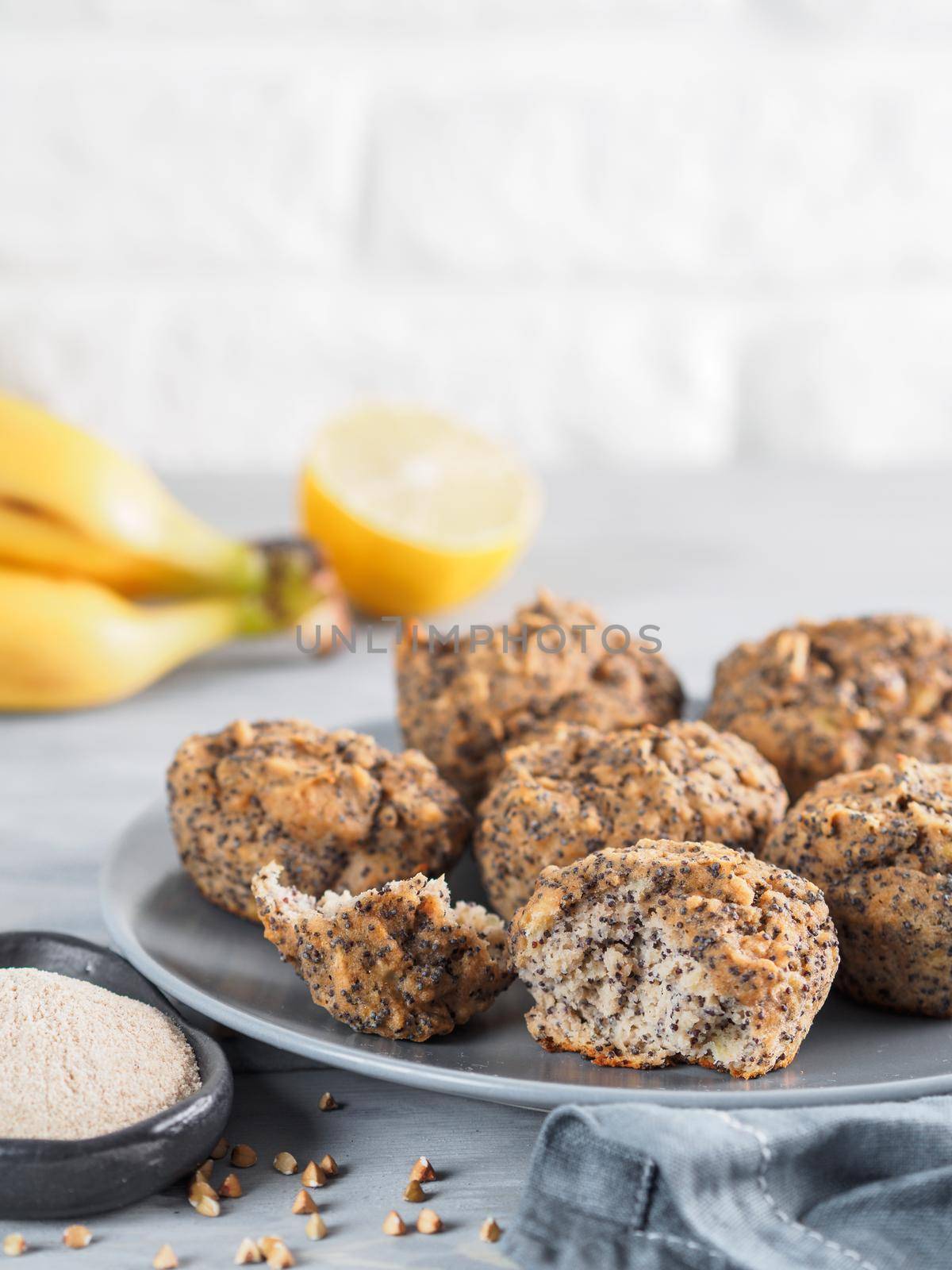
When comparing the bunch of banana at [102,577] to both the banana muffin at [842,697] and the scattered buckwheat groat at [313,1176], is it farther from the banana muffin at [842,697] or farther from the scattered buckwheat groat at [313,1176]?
the scattered buckwheat groat at [313,1176]

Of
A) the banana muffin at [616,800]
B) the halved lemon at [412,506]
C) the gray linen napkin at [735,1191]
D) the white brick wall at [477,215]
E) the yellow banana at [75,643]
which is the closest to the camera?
the gray linen napkin at [735,1191]

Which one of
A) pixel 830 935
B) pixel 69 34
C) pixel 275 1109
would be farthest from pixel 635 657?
pixel 69 34

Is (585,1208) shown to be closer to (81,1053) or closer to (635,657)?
(81,1053)

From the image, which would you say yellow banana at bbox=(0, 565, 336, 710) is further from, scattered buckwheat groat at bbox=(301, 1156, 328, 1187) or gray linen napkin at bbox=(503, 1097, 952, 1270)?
gray linen napkin at bbox=(503, 1097, 952, 1270)

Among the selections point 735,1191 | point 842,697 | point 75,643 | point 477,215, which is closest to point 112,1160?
point 735,1191

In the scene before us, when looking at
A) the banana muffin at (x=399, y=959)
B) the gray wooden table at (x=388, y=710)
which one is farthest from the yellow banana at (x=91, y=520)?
the banana muffin at (x=399, y=959)

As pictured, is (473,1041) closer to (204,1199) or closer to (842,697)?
(204,1199)
